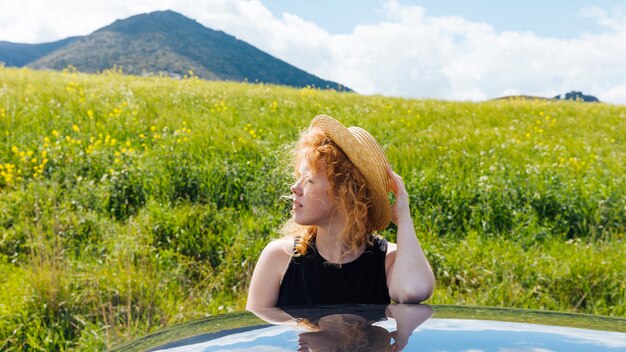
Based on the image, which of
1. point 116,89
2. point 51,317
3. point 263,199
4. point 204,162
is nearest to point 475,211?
point 263,199

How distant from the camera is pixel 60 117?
9289 mm

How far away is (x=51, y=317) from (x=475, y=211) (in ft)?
13.5

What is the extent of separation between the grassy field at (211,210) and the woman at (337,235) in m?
1.15

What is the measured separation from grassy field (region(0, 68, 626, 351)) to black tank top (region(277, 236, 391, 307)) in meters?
1.23

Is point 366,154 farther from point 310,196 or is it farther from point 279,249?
point 279,249

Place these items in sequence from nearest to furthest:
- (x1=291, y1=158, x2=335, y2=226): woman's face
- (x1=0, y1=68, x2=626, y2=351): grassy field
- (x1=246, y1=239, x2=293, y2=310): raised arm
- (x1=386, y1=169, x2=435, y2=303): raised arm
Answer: (x1=386, y1=169, x2=435, y2=303): raised arm → (x1=246, y1=239, x2=293, y2=310): raised arm → (x1=291, y1=158, x2=335, y2=226): woman's face → (x1=0, y1=68, x2=626, y2=351): grassy field

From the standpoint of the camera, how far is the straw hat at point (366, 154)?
2.51 m

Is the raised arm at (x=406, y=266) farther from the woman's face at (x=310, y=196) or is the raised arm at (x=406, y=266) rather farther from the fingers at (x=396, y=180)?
the woman's face at (x=310, y=196)

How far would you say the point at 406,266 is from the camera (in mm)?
2430

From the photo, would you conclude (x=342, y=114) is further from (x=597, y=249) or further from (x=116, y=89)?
(x=597, y=249)

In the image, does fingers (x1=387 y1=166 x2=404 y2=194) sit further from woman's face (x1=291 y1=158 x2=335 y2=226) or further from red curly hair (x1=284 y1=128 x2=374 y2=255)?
woman's face (x1=291 y1=158 x2=335 y2=226)

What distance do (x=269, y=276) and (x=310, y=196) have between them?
0.34 m

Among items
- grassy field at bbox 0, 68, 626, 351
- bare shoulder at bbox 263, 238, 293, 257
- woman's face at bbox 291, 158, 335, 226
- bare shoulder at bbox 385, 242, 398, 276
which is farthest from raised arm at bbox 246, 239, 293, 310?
grassy field at bbox 0, 68, 626, 351

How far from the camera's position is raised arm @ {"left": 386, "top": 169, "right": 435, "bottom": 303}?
7.72 ft
